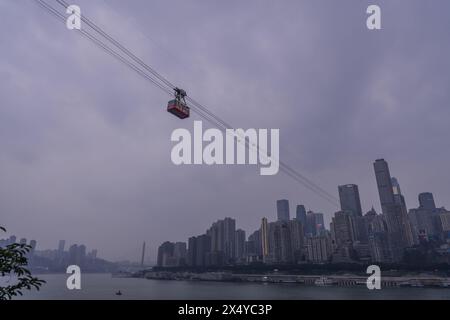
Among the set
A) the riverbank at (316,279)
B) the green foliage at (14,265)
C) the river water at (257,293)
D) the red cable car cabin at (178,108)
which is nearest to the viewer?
the green foliage at (14,265)

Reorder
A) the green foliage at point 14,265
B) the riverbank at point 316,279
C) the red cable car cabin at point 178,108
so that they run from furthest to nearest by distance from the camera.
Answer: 1. the riverbank at point 316,279
2. the red cable car cabin at point 178,108
3. the green foliage at point 14,265

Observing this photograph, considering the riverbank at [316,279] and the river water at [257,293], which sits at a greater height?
the riverbank at [316,279]

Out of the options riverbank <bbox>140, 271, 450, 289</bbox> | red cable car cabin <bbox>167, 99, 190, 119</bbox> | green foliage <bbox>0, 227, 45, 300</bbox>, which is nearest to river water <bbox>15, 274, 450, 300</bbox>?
riverbank <bbox>140, 271, 450, 289</bbox>

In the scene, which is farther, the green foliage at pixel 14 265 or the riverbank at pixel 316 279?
the riverbank at pixel 316 279

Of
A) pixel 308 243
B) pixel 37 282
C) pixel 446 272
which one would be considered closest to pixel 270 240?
pixel 308 243

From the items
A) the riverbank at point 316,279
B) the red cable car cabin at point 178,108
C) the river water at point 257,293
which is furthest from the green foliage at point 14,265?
the riverbank at point 316,279

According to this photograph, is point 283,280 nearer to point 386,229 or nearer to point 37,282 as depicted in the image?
point 386,229

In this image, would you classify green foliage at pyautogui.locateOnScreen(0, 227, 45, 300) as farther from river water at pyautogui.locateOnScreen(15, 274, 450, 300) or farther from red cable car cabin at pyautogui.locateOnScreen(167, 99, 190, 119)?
river water at pyautogui.locateOnScreen(15, 274, 450, 300)

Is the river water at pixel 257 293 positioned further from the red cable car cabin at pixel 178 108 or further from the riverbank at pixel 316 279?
the red cable car cabin at pixel 178 108

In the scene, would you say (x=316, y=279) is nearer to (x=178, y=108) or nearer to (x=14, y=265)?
(x=178, y=108)
